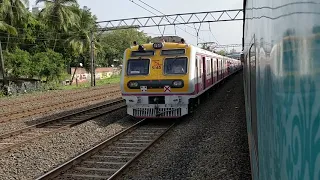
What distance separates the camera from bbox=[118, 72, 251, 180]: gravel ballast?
6.12 metres

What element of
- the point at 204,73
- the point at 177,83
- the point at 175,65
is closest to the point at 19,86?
the point at 204,73

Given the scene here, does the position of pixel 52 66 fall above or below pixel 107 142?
above

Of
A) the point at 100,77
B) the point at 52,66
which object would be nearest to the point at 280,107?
the point at 52,66

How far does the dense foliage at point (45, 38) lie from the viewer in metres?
29.0

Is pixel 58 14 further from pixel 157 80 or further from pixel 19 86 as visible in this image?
pixel 157 80

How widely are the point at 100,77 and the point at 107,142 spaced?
130 feet

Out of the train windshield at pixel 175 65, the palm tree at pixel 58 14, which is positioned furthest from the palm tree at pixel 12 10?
the train windshield at pixel 175 65

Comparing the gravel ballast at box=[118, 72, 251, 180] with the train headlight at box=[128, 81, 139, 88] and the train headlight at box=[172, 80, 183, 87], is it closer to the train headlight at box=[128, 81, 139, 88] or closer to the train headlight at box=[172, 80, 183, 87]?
the train headlight at box=[172, 80, 183, 87]

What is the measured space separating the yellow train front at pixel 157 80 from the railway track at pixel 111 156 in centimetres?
80

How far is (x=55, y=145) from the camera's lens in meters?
8.09

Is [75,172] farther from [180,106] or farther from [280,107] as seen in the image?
[280,107]

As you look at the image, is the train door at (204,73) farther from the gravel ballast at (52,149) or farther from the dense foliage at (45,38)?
the dense foliage at (45,38)

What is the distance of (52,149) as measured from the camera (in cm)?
777

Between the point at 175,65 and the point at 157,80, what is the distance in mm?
786
